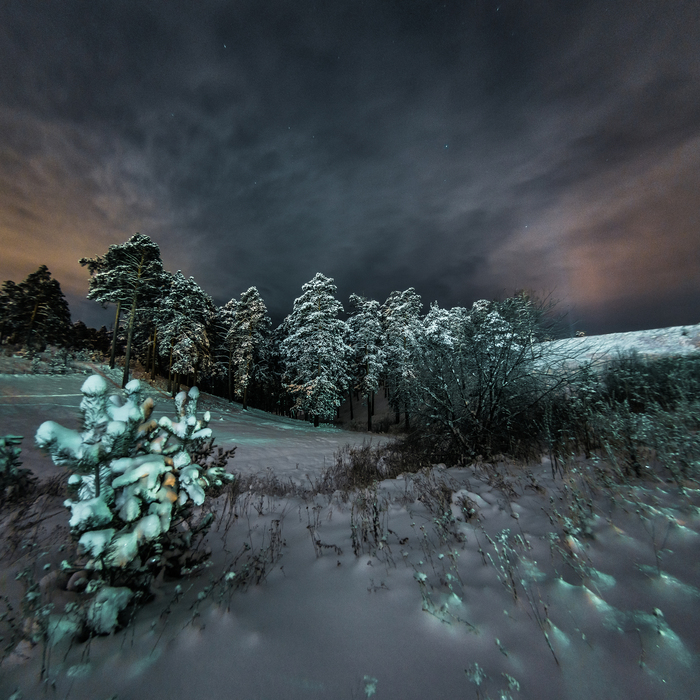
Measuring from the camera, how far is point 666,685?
4.81ft

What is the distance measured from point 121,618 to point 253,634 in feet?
2.94

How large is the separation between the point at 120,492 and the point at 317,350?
19.0 m

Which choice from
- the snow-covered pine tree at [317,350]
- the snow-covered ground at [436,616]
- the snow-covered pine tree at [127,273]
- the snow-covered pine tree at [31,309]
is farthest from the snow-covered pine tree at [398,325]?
the snow-covered pine tree at [31,309]

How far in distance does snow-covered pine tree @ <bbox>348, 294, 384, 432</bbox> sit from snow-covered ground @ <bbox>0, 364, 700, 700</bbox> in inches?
764

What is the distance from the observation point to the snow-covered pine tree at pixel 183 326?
22891 millimetres

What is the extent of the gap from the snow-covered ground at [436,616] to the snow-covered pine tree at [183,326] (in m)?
21.6

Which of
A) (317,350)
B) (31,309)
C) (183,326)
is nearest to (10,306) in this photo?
(31,309)

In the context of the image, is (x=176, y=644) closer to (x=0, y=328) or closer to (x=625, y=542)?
(x=625, y=542)

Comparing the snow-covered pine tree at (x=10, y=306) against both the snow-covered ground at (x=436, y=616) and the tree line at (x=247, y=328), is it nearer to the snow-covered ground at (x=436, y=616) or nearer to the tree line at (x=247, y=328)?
the tree line at (x=247, y=328)

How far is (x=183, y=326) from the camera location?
23562 mm

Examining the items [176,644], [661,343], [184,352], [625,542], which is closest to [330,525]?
[176,644]

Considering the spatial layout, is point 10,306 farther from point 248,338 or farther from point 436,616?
point 436,616

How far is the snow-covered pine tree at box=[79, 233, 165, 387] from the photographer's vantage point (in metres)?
20.6

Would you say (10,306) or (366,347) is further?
(10,306)
